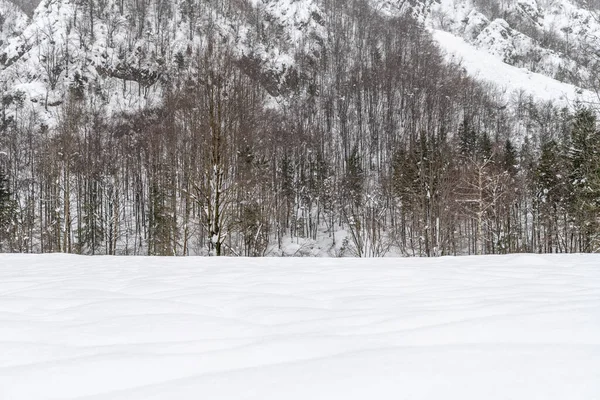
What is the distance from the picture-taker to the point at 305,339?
4.22ft

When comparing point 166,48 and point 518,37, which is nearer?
point 166,48

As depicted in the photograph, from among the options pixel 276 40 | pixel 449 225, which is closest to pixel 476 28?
pixel 276 40

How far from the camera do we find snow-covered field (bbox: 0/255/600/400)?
2.95 feet

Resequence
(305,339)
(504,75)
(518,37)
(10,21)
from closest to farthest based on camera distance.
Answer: (305,339), (10,21), (504,75), (518,37)

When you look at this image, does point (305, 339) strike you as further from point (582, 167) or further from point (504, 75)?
point (504, 75)

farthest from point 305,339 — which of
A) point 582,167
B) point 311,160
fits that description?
point 311,160

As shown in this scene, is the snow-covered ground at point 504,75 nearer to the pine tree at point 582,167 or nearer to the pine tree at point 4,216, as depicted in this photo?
the pine tree at point 582,167

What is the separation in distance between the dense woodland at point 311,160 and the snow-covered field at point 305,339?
6.54m

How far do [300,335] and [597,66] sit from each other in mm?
12184

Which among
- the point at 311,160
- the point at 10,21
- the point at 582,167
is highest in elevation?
the point at 10,21

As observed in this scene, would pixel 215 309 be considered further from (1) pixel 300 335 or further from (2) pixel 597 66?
(2) pixel 597 66

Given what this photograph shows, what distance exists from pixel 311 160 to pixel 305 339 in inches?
1565

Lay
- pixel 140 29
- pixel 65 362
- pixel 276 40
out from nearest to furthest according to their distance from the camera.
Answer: pixel 65 362, pixel 140 29, pixel 276 40

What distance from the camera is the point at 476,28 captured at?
8144 centimetres
